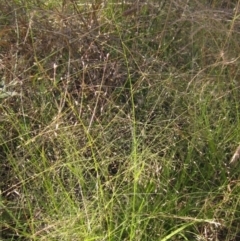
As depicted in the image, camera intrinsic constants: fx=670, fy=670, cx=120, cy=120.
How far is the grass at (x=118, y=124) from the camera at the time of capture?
168cm

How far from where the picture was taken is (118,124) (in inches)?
71.8

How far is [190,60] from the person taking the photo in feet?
7.01

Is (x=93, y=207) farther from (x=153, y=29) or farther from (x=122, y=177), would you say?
(x=153, y=29)

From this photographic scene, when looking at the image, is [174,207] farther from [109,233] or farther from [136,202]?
[109,233]

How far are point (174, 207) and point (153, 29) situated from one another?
760 mm

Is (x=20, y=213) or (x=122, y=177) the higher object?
(x=122, y=177)

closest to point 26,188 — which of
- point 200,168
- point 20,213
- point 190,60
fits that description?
point 20,213

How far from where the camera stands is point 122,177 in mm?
1731

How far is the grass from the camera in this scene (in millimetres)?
1682

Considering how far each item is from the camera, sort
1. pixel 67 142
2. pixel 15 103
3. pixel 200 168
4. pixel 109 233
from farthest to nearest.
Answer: pixel 15 103 → pixel 200 168 → pixel 67 142 → pixel 109 233

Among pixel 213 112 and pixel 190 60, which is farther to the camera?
pixel 190 60

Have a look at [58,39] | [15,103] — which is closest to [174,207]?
[15,103]

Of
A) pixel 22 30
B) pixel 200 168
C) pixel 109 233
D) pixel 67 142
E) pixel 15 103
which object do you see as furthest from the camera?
pixel 22 30

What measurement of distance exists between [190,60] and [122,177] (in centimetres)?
57
